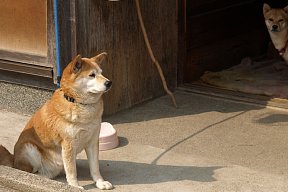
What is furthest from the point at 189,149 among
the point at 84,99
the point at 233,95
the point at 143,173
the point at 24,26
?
the point at 24,26

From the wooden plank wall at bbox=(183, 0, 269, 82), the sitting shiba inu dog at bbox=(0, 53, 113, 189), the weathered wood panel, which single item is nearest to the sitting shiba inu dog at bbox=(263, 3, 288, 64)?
the wooden plank wall at bbox=(183, 0, 269, 82)

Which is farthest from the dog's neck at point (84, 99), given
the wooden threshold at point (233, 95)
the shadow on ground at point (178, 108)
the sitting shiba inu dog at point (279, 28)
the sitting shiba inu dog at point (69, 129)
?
the sitting shiba inu dog at point (279, 28)

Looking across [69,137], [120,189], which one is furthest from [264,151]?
[69,137]

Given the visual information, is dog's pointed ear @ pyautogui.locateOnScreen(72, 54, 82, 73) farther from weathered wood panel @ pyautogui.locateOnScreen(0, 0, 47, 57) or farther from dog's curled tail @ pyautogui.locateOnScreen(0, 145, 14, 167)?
weathered wood panel @ pyautogui.locateOnScreen(0, 0, 47, 57)

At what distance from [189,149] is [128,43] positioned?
1.47m

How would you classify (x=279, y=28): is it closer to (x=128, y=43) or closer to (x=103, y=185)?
(x=128, y=43)

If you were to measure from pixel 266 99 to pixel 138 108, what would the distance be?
4.66 ft

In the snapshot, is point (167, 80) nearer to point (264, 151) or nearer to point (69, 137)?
point (264, 151)

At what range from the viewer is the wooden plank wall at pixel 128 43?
251 inches

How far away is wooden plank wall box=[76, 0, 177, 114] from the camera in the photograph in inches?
251

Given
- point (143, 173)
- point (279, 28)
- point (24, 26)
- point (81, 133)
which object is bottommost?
point (143, 173)

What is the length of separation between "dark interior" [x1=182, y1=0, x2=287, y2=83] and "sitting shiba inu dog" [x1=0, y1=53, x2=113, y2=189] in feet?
9.63

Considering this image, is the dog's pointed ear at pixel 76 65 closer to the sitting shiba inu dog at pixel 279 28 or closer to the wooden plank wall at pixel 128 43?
the wooden plank wall at pixel 128 43

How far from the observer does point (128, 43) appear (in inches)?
269
